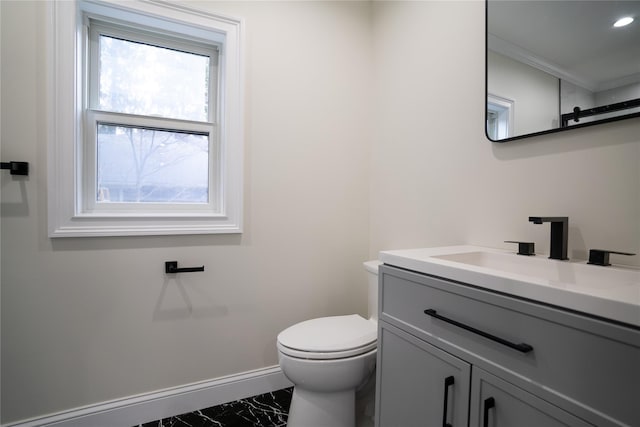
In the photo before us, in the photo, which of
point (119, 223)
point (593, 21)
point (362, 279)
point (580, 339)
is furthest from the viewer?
point (362, 279)

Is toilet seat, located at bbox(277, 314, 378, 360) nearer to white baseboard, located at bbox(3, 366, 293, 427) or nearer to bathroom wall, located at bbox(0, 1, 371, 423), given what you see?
bathroom wall, located at bbox(0, 1, 371, 423)

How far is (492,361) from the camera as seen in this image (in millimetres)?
755

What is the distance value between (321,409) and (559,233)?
116 cm

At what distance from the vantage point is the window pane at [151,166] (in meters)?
1.55

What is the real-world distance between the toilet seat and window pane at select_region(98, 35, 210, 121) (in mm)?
1323

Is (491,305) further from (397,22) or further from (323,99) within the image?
(397,22)

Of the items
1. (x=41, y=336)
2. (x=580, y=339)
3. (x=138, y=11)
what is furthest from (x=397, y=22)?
(x=41, y=336)

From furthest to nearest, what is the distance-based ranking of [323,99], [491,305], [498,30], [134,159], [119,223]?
[323,99]
[134,159]
[119,223]
[498,30]
[491,305]

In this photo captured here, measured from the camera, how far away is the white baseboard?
1.37 metres

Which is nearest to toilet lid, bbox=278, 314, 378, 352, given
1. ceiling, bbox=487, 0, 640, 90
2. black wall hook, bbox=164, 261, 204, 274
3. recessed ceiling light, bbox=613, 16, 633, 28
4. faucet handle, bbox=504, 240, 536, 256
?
black wall hook, bbox=164, 261, 204, 274

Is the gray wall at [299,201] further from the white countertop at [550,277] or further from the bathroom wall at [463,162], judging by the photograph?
the white countertop at [550,277]

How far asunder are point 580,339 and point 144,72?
2071 mm

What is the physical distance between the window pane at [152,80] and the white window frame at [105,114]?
9 centimetres

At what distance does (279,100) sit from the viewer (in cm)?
176
